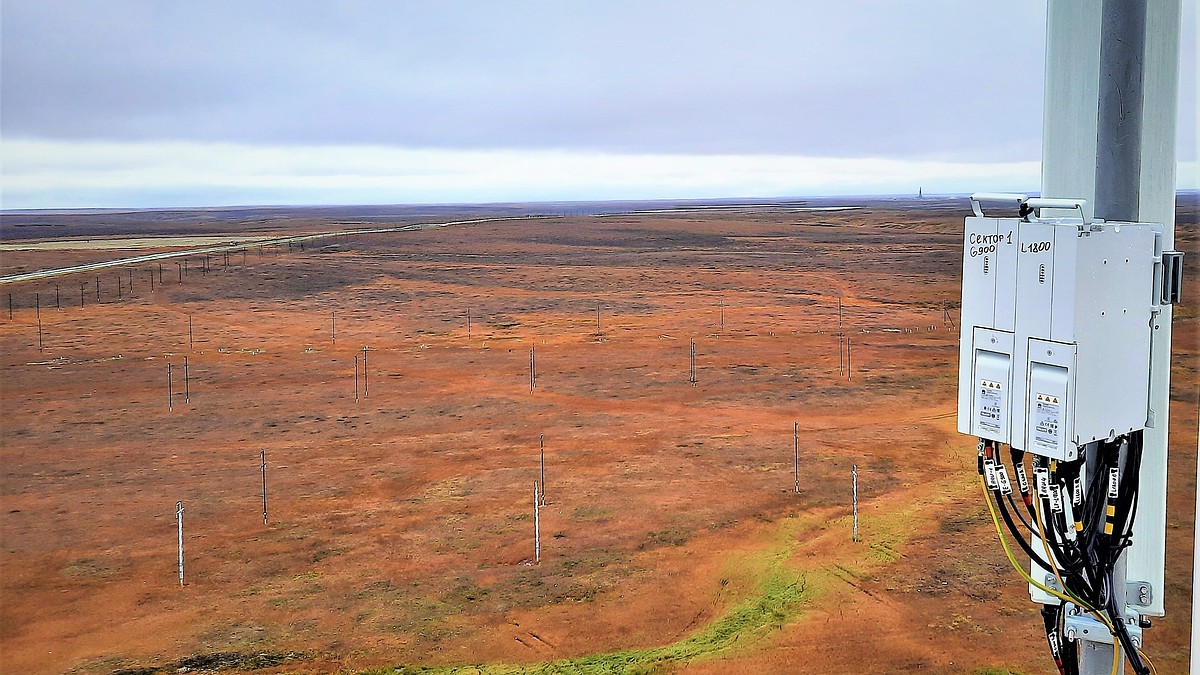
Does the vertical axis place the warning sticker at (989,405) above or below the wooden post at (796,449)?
above

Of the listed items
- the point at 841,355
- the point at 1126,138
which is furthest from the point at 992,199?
the point at 841,355

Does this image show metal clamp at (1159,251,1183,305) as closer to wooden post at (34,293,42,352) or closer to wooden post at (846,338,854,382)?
wooden post at (846,338,854,382)

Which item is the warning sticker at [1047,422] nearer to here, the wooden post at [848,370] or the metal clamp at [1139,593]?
the metal clamp at [1139,593]

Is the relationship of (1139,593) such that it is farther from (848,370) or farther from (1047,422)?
(848,370)

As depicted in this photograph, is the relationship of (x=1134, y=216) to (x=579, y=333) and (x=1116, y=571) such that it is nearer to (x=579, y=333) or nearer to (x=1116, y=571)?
(x=1116, y=571)

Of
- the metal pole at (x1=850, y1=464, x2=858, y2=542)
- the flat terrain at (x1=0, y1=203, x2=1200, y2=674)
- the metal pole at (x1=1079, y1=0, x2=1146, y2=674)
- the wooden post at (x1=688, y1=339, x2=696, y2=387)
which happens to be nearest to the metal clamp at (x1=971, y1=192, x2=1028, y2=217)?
the metal pole at (x1=1079, y1=0, x2=1146, y2=674)

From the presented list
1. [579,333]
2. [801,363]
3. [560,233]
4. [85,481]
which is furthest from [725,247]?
[85,481]

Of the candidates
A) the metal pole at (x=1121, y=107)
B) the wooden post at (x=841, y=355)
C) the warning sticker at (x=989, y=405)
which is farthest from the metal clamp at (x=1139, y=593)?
the wooden post at (x=841, y=355)
